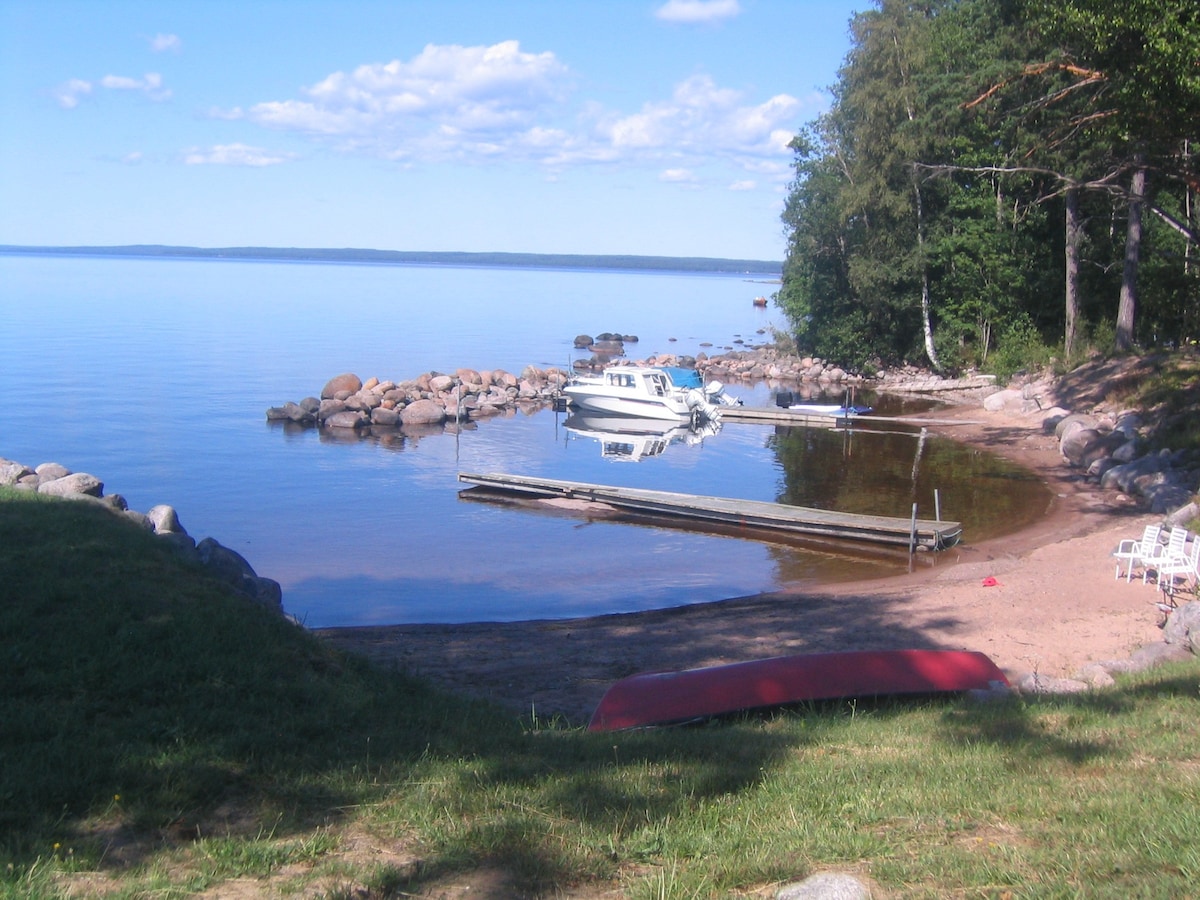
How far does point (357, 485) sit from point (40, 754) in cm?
2186

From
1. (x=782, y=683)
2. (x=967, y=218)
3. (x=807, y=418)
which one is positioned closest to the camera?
(x=782, y=683)

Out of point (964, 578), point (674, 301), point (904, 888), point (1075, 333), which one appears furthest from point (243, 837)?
point (674, 301)

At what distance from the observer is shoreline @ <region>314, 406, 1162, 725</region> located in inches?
430

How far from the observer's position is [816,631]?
42.7 feet

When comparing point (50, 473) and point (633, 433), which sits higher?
point (50, 473)

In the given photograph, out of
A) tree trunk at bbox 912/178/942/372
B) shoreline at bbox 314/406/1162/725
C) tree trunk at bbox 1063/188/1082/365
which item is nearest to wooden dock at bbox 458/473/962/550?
shoreline at bbox 314/406/1162/725

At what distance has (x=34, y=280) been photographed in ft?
464

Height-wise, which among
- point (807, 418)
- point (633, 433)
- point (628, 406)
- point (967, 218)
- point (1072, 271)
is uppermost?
point (967, 218)

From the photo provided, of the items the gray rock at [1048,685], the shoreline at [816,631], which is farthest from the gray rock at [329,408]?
the gray rock at [1048,685]

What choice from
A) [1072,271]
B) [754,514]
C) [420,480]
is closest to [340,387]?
[420,480]

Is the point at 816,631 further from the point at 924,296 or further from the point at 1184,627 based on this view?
the point at 924,296

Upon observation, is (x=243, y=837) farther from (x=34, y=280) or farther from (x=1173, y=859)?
(x=34, y=280)

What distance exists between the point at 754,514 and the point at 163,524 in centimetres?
1133

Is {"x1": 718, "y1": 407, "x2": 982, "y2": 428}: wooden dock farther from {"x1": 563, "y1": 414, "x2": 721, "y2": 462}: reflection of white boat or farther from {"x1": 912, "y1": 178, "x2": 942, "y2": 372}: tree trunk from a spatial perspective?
{"x1": 912, "y1": 178, "x2": 942, "y2": 372}: tree trunk
